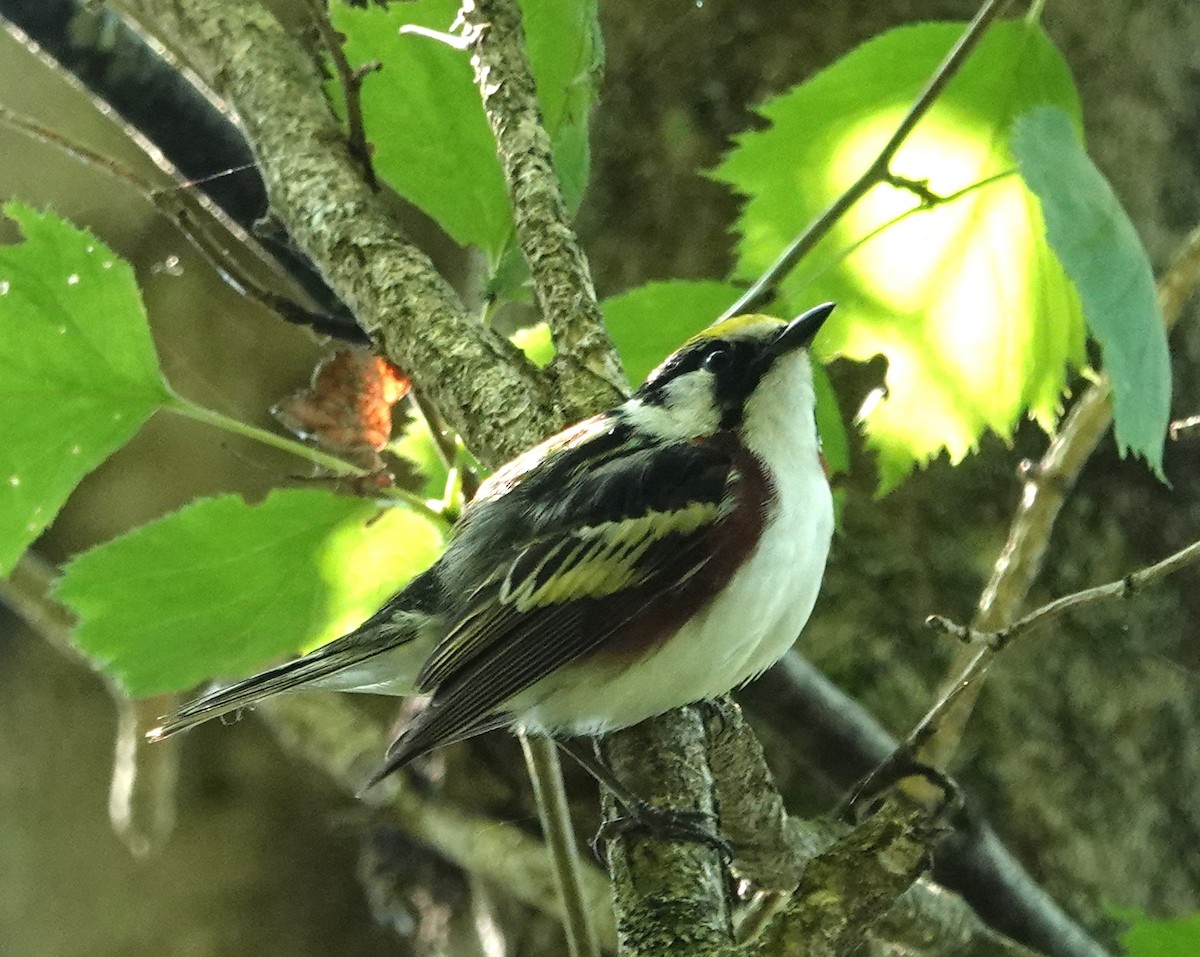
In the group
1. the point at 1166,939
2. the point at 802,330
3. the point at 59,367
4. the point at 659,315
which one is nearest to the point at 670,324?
the point at 659,315

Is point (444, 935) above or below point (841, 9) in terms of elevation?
below

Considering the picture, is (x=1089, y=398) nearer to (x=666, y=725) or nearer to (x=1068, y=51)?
(x=666, y=725)

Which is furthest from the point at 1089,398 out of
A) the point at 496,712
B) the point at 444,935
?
the point at 444,935

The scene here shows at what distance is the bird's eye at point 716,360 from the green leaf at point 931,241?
82mm

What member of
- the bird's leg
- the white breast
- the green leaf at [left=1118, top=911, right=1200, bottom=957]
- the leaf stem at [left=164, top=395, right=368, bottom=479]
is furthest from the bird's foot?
the leaf stem at [left=164, top=395, right=368, bottom=479]

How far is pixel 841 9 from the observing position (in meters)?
2.01

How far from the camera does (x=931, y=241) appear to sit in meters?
1.20

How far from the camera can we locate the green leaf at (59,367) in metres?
1.11

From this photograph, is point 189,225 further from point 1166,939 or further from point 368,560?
point 1166,939

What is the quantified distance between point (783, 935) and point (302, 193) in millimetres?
887

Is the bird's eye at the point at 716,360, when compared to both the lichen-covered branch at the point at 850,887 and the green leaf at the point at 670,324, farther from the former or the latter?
the lichen-covered branch at the point at 850,887

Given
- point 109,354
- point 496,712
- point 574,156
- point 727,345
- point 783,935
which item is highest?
point 109,354

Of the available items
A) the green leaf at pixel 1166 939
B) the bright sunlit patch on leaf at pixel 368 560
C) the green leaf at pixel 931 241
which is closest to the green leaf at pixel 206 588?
the bright sunlit patch on leaf at pixel 368 560

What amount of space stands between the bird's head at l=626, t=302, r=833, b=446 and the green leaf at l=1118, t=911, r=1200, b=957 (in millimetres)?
544
